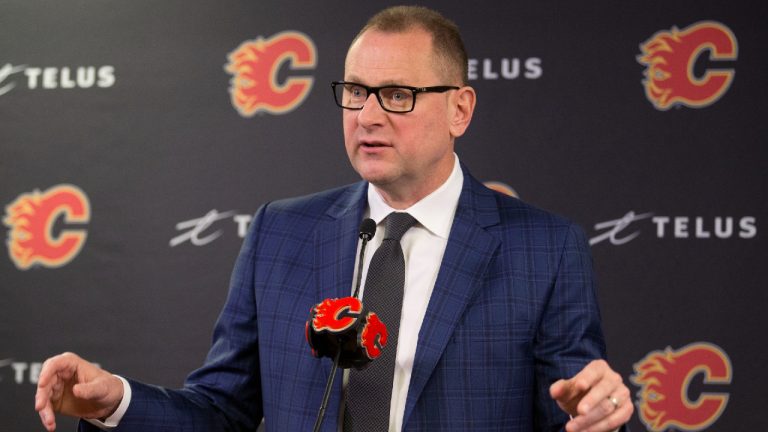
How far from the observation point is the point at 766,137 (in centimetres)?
300

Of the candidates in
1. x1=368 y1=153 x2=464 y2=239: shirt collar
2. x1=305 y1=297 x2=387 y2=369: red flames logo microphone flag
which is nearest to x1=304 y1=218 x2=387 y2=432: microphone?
x1=305 y1=297 x2=387 y2=369: red flames logo microphone flag

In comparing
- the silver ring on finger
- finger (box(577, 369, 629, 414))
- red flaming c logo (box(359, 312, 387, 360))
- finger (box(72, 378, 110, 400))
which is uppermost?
red flaming c logo (box(359, 312, 387, 360))

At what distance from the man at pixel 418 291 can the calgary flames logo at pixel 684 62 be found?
4.16 feet

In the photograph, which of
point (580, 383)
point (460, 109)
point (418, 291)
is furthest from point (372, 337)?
point (460, 109)

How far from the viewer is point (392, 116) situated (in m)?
1.85

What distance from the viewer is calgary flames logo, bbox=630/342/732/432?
2977 mm

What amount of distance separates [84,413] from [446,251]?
29.7 inches

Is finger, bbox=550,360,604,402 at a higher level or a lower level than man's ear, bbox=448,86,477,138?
lower

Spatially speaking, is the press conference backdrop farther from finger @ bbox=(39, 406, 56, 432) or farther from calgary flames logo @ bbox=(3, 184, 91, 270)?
finger @ bbox=(39, 406, 56, 432)

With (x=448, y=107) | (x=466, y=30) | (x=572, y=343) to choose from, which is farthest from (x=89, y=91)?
(x=572, y=343)

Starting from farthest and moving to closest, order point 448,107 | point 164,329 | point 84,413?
point 164,329
point 448,107
point 84,413

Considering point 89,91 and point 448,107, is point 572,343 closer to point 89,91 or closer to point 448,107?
point 448,107

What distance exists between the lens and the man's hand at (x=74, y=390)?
1.49 metres

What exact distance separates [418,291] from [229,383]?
1.42ft
